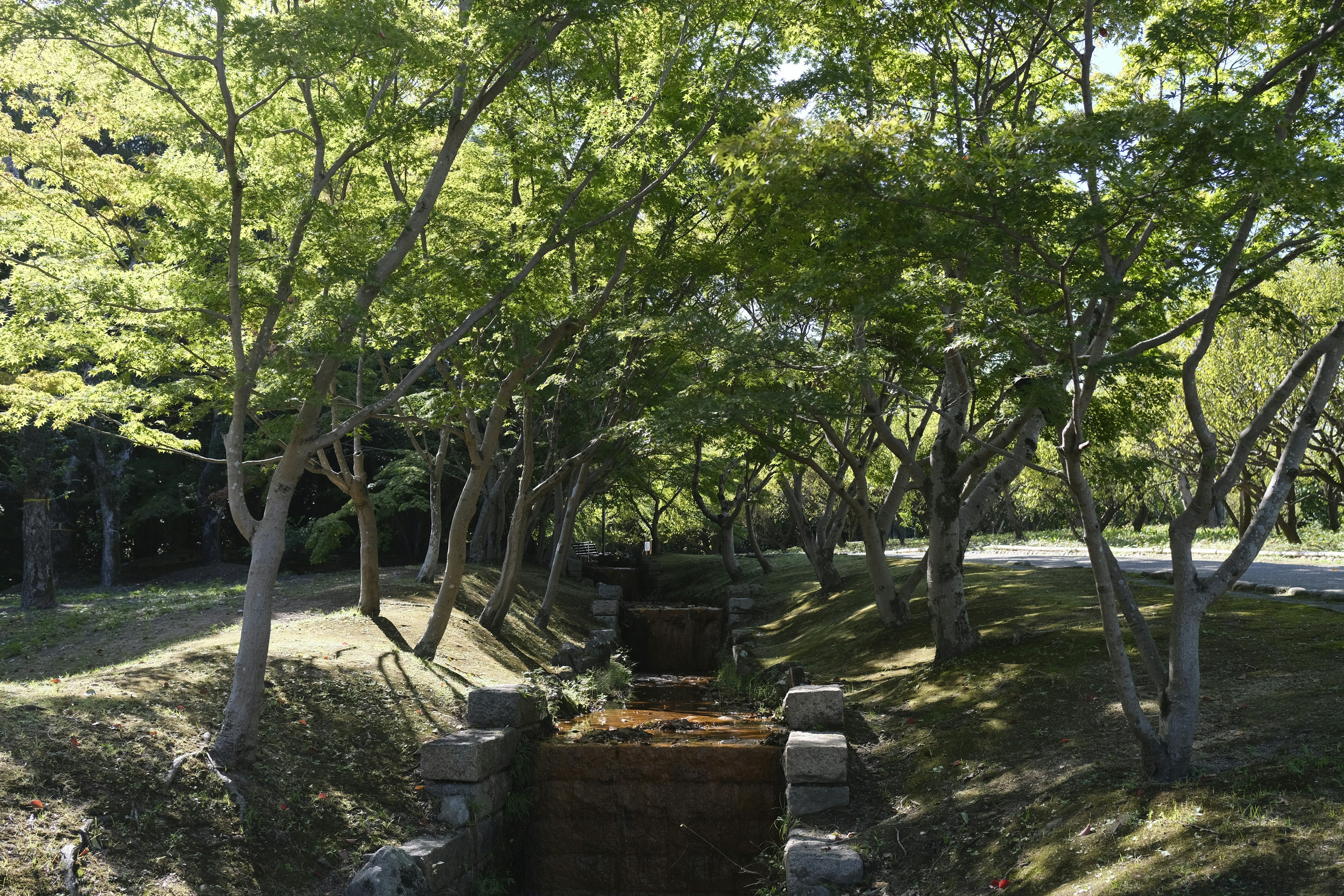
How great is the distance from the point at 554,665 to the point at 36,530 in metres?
11.6

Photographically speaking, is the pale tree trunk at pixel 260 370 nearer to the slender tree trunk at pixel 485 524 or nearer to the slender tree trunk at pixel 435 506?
the slender tree trunk at pixel 435 506

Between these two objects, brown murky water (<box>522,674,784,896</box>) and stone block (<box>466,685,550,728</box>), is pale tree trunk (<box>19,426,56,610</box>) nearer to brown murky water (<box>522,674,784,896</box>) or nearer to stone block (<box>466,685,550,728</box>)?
stone block (<box>466,685,550,728</box>)

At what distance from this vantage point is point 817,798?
8.55 m

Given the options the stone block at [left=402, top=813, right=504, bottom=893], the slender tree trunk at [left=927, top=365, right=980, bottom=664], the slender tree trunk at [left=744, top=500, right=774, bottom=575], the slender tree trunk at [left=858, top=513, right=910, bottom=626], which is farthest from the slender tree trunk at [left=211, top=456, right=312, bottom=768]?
the slender tree trunk at [left=744, top=500, right=774, bottom=575]

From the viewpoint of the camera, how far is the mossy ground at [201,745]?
20.6 feet

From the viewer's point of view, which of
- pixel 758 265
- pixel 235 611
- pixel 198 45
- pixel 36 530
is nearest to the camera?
pixel 198 45

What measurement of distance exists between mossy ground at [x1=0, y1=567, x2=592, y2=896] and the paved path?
962 centimetres

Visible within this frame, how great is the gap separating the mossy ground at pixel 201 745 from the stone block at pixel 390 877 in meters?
0.41

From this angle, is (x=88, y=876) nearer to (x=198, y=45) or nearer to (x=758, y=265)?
(x=198, y=45)

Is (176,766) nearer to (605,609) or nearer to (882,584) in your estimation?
(882,584)

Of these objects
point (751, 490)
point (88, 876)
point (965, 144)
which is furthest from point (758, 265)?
point (751, 490)

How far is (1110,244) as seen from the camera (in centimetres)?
822

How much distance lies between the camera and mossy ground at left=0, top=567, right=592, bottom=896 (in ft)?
20.6

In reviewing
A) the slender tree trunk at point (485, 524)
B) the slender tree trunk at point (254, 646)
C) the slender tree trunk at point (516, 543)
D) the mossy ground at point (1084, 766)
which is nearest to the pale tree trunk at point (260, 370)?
the slender tree trunk at point (254, 646)
